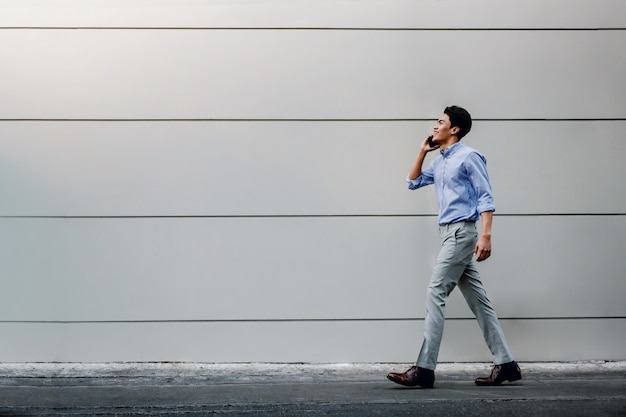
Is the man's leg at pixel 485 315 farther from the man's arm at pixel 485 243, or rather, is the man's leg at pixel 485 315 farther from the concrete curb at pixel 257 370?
the concrete curb at pixel 257 370

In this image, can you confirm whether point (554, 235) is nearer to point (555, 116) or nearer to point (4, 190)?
point (555, 116)

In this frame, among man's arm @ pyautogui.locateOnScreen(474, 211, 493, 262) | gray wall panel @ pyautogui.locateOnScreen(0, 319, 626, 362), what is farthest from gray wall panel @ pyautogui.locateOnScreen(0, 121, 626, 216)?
man's arm @ pyautogui.locateOnScreen(474, 211, 493, 262)

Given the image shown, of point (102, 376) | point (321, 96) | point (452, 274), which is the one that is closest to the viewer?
point (452, 274)

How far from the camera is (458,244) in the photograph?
4.91m

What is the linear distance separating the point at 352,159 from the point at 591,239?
201 centimetres

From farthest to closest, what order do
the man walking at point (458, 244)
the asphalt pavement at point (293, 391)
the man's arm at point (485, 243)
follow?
the man walking at point (458, 244) < the man's arm at point (485, 243) < the asphalt pavement at point (293, 391)

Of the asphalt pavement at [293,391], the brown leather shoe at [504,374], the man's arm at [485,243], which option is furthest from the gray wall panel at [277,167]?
the brown leather shoe at [504,374]

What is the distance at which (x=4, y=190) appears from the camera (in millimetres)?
5734

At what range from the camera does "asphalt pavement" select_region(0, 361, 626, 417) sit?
4.20 metres

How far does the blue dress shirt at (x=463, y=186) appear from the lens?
4875 mm

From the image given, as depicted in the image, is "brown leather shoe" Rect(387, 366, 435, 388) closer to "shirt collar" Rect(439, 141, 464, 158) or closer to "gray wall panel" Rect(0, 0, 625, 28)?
"shirt collar" Rect(439, 141, 464, 158)

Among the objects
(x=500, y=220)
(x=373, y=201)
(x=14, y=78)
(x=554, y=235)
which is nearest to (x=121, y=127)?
(x=14, y=78)

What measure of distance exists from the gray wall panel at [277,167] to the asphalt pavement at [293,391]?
1.20 meters

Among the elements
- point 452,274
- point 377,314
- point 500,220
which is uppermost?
point 500,220
